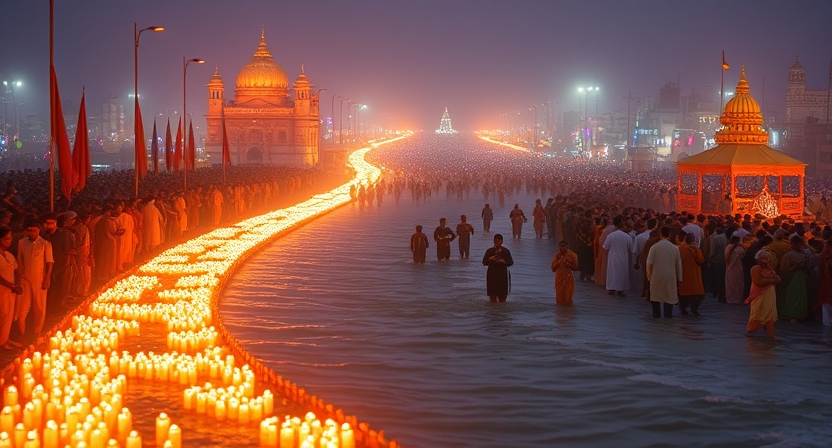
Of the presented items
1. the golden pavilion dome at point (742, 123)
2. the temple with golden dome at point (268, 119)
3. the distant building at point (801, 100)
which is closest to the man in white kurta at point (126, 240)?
the golden pavilion dome at point (742, 123)

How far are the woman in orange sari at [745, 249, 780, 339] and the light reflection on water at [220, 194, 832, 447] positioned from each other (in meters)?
0.25

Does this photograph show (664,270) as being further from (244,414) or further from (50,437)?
(50,437)

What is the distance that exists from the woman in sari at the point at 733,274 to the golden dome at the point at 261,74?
7718 cm

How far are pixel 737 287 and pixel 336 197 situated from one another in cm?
3156

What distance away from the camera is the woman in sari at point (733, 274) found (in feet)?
49.3

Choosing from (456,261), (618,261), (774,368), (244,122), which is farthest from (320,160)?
(774,368)

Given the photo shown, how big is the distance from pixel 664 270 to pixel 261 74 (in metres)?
79.3

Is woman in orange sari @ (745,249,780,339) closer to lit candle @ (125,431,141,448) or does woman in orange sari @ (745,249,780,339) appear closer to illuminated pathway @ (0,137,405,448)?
illuminated pathway @ (0,137,405,448)

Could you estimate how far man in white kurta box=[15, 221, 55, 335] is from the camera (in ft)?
37.9

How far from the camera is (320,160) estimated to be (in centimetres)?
8894

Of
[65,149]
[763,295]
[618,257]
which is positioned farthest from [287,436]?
[65,149]

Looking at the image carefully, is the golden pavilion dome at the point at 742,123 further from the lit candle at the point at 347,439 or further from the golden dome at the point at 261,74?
the golden dome at the point at 261,74

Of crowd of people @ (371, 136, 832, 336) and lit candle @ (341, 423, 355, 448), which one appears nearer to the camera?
lit candle @ (341, 423, 355, 448)

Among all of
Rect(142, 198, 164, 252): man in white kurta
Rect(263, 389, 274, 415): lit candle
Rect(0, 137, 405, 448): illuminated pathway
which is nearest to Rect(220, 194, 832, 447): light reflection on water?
Rect(0, 137, 405, 448): illuminated pathway
